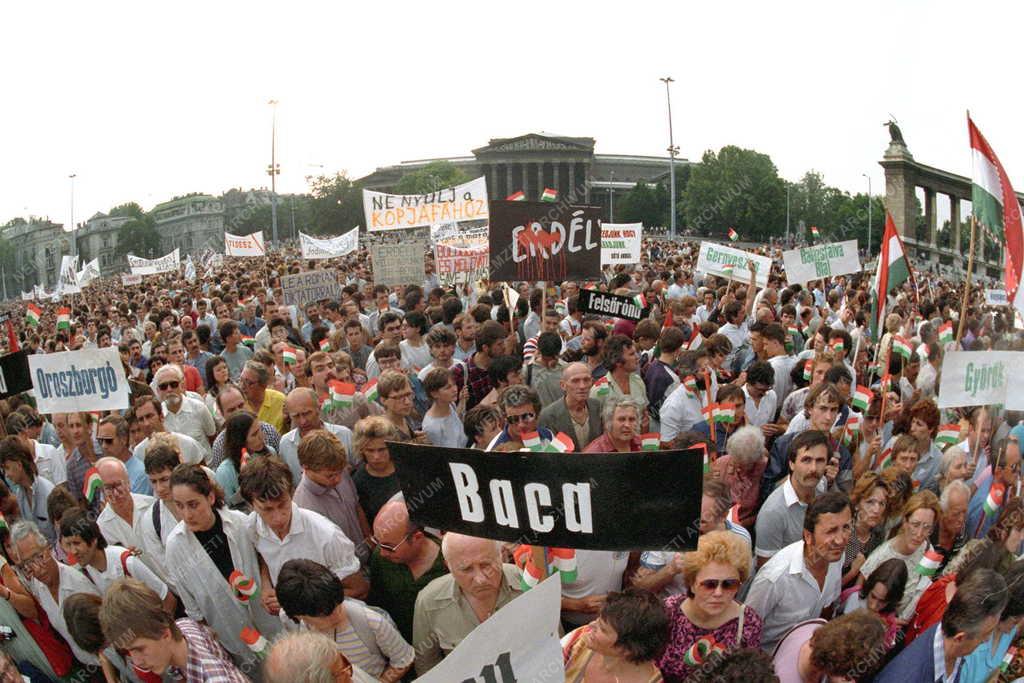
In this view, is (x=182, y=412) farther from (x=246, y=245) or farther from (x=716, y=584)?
(x=246, y=245)

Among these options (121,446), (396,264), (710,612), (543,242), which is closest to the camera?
(710,612)

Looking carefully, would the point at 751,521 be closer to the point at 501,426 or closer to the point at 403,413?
the point at 501,426

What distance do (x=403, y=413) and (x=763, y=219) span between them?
277 ft

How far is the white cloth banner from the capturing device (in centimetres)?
399

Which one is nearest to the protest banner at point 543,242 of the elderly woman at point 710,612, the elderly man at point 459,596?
the elderly man at point 459,596

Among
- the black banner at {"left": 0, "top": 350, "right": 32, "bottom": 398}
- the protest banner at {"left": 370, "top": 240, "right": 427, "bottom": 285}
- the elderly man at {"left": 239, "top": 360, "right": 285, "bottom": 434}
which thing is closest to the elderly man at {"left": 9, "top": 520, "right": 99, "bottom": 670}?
the elderly man at {"left": 239, "top": 360, "right": 285, "bottom": 434}

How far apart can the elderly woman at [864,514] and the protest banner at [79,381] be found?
15.6 ft

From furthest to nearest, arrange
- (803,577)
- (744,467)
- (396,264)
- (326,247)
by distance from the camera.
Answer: (326,247) < (396,264) < (744,467) < (803,577)

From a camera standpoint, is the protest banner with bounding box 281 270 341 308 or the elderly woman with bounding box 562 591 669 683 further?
the protest banner with bounding box 281 270 341 308

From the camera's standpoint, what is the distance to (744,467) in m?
4.96

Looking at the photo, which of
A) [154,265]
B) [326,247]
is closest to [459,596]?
[326,247]

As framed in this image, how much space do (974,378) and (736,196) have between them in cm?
8521

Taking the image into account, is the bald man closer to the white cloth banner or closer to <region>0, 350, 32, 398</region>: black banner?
the white cloth banner

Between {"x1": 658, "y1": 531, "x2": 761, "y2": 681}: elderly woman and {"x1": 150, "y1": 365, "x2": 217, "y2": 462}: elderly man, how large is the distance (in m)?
4.18
